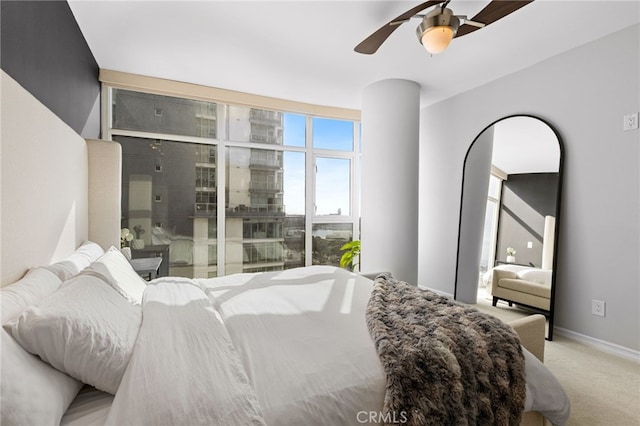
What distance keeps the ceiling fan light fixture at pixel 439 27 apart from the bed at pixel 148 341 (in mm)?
1581

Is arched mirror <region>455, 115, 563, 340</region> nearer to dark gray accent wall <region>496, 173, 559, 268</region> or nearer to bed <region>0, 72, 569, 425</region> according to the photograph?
dark gray accent wall <region>496, 173, 559, 268</region>

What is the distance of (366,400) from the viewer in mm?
1065

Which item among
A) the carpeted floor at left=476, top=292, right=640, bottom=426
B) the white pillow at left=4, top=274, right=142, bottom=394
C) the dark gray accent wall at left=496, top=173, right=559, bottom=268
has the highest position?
the dark gray accent wall at left=496, top=173, right=559, bottom=268

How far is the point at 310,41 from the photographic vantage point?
281cm

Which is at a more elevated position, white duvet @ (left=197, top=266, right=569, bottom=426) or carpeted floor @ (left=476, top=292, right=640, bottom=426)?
white duvet @ (left=197, top=266, right=569, bottom=426)

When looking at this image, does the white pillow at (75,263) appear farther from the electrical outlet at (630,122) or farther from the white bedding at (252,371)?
the electrical outlet at (630,122)

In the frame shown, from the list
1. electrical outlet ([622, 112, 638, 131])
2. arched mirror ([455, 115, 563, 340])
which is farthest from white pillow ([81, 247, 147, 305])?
electrical outlet ([622, 112, 638, 131])

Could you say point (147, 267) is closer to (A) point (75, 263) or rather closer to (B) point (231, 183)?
(A) point (75, 263)

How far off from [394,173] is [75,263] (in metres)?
2.99

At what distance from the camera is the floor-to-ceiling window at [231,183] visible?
12.2 feet

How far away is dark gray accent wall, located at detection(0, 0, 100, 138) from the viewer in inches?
59.5

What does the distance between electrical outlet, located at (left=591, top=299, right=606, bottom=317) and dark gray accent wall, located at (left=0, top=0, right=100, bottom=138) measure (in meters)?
4.24

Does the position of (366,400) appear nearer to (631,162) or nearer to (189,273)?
(631,162)

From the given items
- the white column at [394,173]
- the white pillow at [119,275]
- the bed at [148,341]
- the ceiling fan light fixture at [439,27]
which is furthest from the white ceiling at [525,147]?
the white pillow at [119,275]
